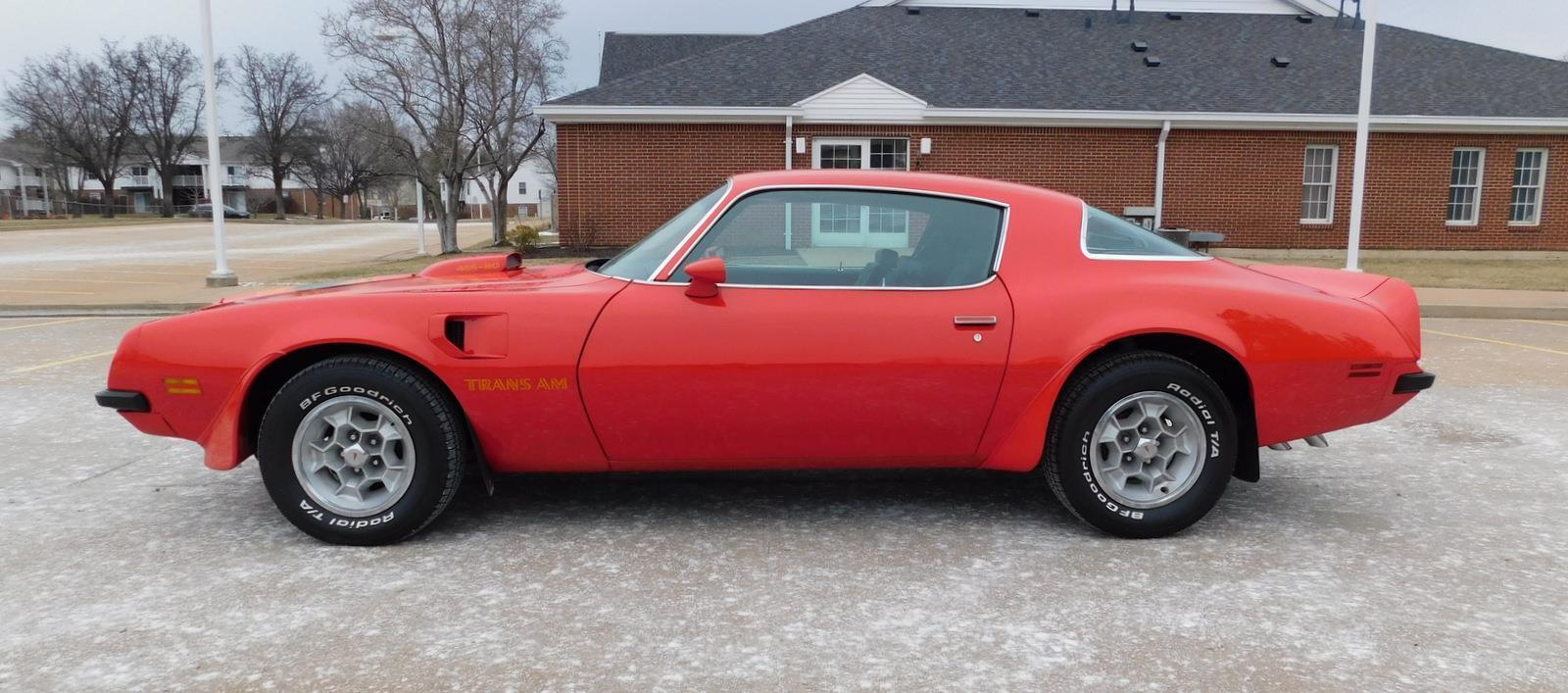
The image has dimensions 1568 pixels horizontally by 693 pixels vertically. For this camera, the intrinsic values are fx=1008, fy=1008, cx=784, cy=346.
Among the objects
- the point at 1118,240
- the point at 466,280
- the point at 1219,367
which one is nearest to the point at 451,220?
the point at 466,280

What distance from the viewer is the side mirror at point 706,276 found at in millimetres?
3443

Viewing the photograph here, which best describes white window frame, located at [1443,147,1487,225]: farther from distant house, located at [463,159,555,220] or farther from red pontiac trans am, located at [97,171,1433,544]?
distant house, located at [463,159,555,220]

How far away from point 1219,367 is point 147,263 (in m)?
24.1

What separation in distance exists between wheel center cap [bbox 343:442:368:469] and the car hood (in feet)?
1.84

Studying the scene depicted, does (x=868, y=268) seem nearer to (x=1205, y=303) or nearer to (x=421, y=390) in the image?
(x=1205, y=303)

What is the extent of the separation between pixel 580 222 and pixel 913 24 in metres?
8.97

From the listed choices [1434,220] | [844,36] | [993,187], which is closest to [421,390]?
[993,187]

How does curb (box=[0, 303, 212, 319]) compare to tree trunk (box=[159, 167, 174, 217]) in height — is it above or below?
below

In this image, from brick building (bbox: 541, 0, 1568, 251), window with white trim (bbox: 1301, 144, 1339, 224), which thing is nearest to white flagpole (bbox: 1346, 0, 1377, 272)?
brick building (bbox: 541, 0, 1568, 251)

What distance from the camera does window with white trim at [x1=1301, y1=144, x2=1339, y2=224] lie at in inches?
816

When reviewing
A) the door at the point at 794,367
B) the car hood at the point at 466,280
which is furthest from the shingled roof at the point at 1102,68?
the door at the point at 794,367

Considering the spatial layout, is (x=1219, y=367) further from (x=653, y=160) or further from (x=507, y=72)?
(x=507, y=72)

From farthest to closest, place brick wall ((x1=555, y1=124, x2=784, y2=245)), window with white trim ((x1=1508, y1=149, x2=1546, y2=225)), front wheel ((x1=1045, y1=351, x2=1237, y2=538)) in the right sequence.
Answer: window with white trim ((x1=1508, y1=149, x2=1546, y2=225))
brick wall ((x1=555, y1=124, x2=784, y2=245))
front wheel ((x1=1045, y1=351, x2=1237, y2=538))

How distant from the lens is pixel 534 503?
162 inches
